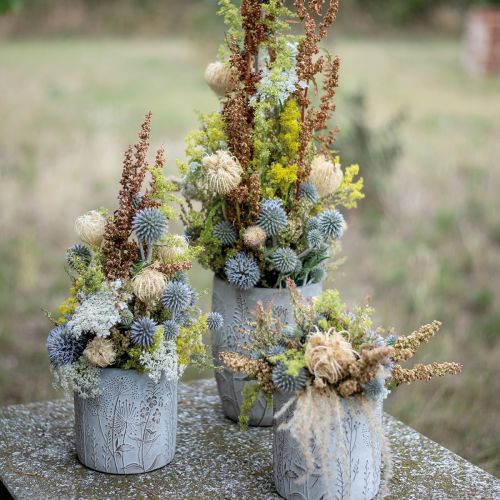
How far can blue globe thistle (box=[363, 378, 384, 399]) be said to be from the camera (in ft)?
5.44

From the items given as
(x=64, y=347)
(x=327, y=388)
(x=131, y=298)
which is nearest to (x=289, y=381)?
(x=327, y=388)

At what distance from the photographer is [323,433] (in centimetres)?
168

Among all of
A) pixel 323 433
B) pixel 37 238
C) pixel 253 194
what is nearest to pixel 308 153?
pixel 253 194

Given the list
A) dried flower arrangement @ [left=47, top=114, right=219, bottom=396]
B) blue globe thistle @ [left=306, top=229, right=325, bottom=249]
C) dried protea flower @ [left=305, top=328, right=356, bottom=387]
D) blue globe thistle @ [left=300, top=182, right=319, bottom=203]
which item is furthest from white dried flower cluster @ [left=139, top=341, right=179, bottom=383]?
blue globe thistle @ [left=300, top=182, right=319, bottom=203]

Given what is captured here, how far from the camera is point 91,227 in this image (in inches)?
73.2

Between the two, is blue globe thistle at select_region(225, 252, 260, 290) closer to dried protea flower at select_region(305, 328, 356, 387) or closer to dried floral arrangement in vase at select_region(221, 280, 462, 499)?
dried floral arrangement in vase at select_region(221, 280, 462, 499)

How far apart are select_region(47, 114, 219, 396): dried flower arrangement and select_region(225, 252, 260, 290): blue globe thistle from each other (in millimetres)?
157

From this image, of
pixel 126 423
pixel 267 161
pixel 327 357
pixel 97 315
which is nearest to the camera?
pixel 327 357

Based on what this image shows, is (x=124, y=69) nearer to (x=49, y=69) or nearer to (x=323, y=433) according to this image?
(x=49, y=69)

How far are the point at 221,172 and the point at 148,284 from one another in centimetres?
37

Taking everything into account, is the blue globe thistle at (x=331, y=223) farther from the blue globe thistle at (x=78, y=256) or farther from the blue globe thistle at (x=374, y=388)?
the blue globe thistle at (x=78, y=256)

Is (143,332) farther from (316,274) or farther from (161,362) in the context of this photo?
(316,274)

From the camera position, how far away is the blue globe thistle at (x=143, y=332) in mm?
1781

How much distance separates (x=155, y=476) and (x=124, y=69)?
994cm
